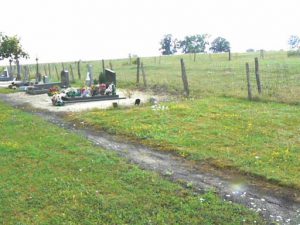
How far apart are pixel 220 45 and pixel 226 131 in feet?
409

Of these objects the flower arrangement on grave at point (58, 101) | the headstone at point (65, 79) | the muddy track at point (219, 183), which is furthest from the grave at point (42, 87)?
the muddy track at point (219, 183)

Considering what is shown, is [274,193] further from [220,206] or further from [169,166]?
[169,166]

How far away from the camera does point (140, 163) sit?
8.21 m

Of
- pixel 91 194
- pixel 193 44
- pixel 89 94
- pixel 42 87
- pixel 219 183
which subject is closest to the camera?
pixel 91 194

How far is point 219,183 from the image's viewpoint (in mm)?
6914

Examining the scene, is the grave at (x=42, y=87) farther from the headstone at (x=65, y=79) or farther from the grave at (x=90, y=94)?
the grave at (x=90, y=94)

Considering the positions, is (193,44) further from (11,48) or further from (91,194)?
(91,194)

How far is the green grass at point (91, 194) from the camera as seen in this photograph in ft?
18.1

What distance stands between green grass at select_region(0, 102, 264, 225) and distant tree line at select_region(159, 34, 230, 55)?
11176 centimetres

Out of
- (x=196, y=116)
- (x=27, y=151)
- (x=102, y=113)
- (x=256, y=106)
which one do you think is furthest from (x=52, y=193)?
(x=256, y=106)

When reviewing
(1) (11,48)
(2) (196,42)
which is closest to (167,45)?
(2) (196,42)

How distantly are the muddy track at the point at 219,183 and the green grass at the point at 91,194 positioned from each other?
0.29m

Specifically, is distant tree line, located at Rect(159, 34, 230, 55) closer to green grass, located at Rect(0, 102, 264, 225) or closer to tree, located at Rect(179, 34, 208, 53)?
tree, located at Rect(179, 34, 208, 53)

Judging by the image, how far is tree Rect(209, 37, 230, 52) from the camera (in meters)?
130
